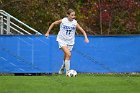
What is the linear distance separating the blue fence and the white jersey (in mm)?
2690

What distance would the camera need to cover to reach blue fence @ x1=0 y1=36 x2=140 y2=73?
60.8 ft

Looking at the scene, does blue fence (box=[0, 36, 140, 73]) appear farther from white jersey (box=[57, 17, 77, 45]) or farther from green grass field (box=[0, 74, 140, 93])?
green grass field (box=[0, 74, 140, 93])

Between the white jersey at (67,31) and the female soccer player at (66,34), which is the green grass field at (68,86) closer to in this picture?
the female soccer player at (66,34)

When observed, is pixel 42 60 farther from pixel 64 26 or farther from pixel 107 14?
pixel 107 14

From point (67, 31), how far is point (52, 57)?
293 cm

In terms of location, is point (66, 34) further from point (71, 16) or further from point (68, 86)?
point (68, 86)

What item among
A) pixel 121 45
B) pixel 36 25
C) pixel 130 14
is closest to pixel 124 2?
pixel 130 14

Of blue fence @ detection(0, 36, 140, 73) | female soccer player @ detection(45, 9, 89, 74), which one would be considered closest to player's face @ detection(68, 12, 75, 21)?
female soccer player @ detection(45, 9, 89, 74)

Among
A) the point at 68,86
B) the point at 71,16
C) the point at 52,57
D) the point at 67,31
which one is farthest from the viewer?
the point at 52,57

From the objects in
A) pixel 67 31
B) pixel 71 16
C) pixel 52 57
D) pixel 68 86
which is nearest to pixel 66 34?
pixel 67 31

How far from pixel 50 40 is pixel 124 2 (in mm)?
9814

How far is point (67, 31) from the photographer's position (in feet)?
51.9

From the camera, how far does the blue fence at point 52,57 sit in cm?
1853

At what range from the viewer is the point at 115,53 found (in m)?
18.7
